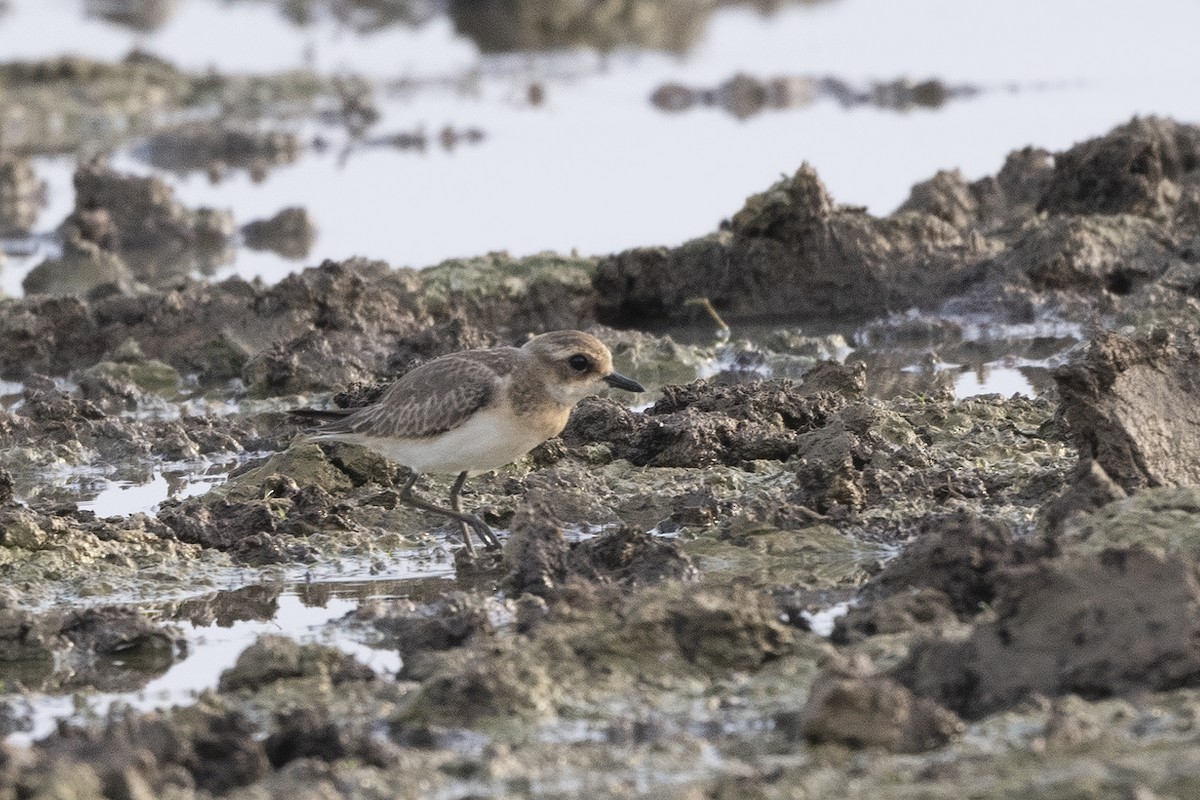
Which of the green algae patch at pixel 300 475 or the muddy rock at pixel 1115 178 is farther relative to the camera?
the muddy rock at pixel 1115 178

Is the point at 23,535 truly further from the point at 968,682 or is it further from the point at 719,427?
the point at 968,682

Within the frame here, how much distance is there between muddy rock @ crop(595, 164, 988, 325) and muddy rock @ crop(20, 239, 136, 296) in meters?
4.73

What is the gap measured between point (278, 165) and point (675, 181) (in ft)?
20.1

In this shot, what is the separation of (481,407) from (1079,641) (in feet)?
11.0

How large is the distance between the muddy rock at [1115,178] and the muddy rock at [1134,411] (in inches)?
284

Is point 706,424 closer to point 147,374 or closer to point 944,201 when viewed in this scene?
point 147,374

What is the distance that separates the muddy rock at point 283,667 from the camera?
6969mm

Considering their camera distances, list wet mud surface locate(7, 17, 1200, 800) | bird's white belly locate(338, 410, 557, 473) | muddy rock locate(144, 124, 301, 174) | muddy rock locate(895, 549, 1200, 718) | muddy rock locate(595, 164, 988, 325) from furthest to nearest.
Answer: muddy rock locate(144, 124, 301, 174)
muddy rock locate(595, 164, 988, 325)
bird's white belly locate(338, 410, 557, 473)
muddy rock locate(895, 549, 1200, 718)
wet mud surface locate(7, 17, 1200, 800)

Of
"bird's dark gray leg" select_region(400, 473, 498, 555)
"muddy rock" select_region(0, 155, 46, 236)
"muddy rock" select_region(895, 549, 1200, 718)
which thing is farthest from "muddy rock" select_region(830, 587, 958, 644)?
"muddy rock" select_region(0, 155, 46, 236)

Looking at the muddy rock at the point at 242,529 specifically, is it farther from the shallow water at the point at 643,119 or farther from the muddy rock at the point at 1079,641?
the shallow water at the point at 643,119

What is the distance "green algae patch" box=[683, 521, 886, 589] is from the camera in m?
8.15

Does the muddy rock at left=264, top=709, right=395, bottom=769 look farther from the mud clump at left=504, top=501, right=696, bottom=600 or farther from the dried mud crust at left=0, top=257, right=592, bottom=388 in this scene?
the dried mud crust at left=0, top=257, right=592, bottom=388

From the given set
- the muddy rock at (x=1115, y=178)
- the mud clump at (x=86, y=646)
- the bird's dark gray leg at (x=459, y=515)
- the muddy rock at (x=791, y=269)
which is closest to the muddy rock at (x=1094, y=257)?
the muddy rock at (x=791, y=269)

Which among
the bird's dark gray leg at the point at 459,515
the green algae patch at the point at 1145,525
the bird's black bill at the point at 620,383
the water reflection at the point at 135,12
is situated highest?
the water reflection at the point at 135,12
